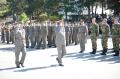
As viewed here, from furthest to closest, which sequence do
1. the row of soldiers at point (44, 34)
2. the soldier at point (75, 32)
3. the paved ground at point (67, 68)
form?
the soldier at point (75, 32), the row of soldiers at point (44, 34), the paved ground at point (67, 68)

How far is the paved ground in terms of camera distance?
46.8 feet

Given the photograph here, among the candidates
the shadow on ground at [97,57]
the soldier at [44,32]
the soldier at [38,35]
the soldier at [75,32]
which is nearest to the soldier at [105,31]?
the shadow on ground at [97,57]

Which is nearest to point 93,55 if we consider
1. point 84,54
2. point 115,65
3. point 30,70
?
point 84,54

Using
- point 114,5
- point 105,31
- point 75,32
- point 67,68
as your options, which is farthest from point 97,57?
point 114,5

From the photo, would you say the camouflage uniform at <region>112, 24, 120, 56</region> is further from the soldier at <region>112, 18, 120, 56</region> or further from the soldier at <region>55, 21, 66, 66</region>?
the soldier at <region>55, 21, 66, 66</region>

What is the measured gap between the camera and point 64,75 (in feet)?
46.9

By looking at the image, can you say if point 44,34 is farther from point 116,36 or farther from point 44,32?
point 116,36

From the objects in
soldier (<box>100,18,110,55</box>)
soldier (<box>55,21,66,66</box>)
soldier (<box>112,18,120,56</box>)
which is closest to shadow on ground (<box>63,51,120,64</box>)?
soldier (<box>112,18,120,56</box>)

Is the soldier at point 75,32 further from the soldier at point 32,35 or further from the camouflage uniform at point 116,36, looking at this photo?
the camouflage uniform at point 116,36

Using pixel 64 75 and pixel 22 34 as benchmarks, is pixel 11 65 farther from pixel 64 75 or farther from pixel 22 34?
pixel 64 75

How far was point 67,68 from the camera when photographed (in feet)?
52.0

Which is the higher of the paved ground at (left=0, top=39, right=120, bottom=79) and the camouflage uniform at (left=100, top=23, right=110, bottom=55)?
the camouflage uniform at (left=100, top=23, right=110, bottom=55)

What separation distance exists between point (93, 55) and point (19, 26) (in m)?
4.73

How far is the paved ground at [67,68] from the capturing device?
46.8ft
